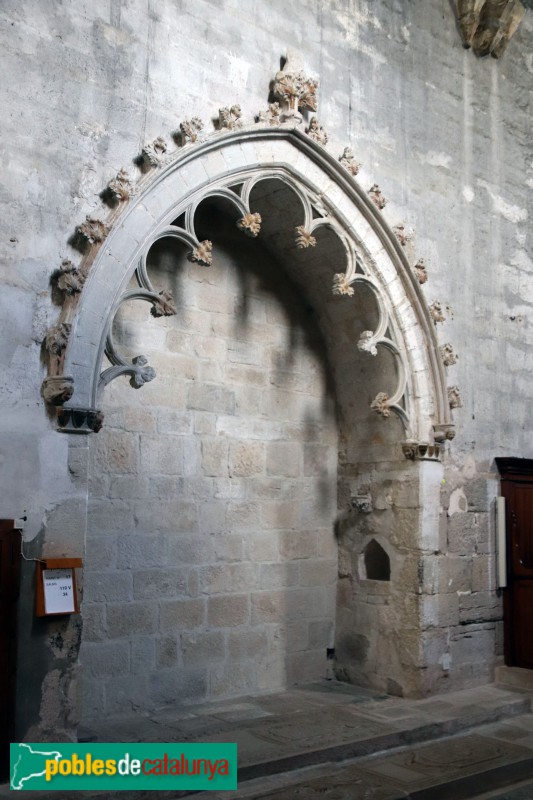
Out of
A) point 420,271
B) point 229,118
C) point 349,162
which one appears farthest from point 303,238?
point 420,271

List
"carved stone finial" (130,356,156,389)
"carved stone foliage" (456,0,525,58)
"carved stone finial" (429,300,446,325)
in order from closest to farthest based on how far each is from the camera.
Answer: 1. "carved stone finial" (130,356,156,389)
2. "carved stone finial" (429,300,446,325)
3. "carved stone foliage" (456,0,525,58)

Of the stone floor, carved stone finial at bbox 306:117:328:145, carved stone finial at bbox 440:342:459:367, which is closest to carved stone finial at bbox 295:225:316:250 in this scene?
carved stone finial at bbox 306:117:328:145

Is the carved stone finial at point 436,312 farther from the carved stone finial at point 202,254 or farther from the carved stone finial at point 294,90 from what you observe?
the carved stone finial at point 202,254

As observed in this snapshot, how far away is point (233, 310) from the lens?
5605 mm

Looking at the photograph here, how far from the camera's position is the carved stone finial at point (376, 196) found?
5340 millimetres

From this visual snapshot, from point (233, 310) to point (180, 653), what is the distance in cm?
222

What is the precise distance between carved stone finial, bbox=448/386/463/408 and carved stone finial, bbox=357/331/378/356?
678mm

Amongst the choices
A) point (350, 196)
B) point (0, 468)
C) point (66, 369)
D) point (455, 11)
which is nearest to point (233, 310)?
point (350, 196)

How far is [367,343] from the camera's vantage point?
207 inches

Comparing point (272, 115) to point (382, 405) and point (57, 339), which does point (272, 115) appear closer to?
point (382, 405)

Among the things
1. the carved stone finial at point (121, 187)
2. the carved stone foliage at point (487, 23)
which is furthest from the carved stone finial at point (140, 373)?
the carved stone foliage at point (487, 23)

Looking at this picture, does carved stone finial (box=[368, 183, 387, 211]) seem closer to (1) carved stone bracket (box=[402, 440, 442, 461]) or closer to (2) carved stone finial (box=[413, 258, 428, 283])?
(2) carved stone finial (box=[413, 258, 428, 283])

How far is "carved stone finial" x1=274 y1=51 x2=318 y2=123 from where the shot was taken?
4.91 meters

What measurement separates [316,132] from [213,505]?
2401 mm
